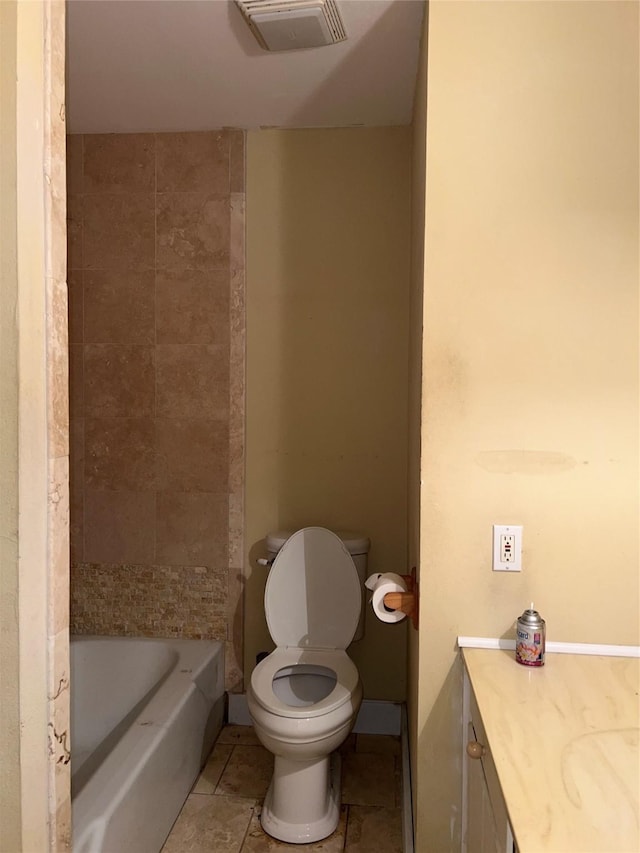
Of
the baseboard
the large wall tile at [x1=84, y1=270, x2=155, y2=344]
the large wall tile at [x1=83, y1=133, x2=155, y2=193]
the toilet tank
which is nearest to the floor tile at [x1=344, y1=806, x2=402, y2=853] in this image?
the baseboard

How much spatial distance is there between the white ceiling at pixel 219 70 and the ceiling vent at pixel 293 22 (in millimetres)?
38

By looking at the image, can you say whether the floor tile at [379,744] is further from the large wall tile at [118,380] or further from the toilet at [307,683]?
the large wall tile at [118,380]

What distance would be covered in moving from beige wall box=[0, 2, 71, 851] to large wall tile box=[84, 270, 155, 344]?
65.3 inches

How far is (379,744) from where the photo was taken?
266 cm

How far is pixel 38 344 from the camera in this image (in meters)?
1.10

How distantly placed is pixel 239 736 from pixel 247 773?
0.27m

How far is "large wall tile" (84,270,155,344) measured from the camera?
2789mm

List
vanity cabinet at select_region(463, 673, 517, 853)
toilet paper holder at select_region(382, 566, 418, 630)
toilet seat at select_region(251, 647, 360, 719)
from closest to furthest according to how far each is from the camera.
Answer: vanity cabinet at select_region(463, 673, 517, 853) < toilet paper holder at select_region(382, 566, 418, 630) < toilet seat at select_region(251, 647, 360, 719)

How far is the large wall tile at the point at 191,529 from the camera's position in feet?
9.13

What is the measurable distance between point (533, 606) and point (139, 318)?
6.39 ft

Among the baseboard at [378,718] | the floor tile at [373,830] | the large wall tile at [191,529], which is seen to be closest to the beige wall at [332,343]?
the baseboard at [378,718]

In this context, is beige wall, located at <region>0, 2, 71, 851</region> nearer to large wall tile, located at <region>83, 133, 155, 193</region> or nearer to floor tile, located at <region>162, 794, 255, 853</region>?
floor tile, located at <region>162, 794, 255, 853</region>

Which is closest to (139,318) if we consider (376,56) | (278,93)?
(278,93)

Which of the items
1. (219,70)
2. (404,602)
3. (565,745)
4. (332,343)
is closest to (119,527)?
(332,343)
